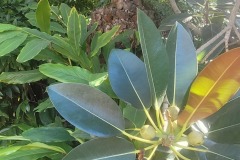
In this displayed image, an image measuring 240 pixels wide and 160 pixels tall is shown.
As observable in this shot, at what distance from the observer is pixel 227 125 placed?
2.12ft

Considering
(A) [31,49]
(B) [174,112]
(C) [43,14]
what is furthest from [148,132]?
(C) [43,14]

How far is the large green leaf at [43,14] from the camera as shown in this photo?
3.97ft

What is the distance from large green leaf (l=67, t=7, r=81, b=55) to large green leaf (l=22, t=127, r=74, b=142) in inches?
15.0

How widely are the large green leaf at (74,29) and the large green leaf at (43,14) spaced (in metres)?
0.08

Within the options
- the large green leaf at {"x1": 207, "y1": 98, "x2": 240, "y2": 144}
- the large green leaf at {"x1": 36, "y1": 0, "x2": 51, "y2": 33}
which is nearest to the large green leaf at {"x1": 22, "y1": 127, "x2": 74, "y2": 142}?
the large green leaf at {"x1": 207, "y1": 98, "x2": 240, "y2": 144}

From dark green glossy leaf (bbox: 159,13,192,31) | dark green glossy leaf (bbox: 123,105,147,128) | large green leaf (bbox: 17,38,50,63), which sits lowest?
dark green glossy leaf (bbox: 123,105,147,128)

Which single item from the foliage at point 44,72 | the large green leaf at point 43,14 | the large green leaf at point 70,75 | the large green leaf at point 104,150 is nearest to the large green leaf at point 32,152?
the foliage at point 44,72

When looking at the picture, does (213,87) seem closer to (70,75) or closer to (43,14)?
(70,75)

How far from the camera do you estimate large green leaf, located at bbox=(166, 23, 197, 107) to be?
0.64 meters

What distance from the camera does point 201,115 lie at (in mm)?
595

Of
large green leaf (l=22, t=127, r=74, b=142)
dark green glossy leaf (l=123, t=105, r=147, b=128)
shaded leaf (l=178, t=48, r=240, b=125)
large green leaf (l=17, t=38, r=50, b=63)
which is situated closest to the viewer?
shaded leaf (l=178, t=48, r=240, b=125)

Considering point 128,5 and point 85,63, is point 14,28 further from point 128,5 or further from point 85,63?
point 128,5

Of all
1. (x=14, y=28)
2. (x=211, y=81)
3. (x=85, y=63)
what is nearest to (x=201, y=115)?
(x=211, y=81)

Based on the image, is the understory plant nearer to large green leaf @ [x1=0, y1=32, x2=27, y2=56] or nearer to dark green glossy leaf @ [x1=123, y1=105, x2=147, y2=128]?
dark green glossy leaf @ [x1=123, y1=105, x2=147, y2=128]
